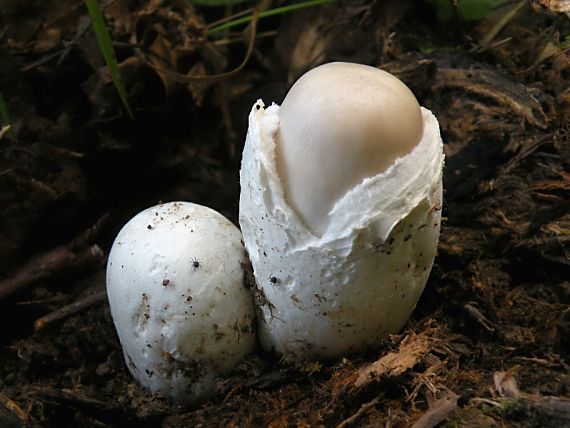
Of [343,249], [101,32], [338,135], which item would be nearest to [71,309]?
[101,32]

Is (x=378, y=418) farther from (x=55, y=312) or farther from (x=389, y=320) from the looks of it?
(x=55, y=312)

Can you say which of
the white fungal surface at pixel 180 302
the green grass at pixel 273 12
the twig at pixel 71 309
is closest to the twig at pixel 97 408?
the white fungal surface at pixel 180 302

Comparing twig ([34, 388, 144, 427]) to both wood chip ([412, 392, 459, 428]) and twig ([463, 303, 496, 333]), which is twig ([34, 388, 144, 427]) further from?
twig ([463, 303, 496, 333])

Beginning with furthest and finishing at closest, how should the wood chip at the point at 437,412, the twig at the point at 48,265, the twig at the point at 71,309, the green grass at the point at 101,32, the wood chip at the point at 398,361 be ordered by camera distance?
the twig at the point at 48,265, the twig at the point at 71,309, the green grass at the point at 101,32, the wood chip at the point at 398,361, the wood chip at the point at 437,412

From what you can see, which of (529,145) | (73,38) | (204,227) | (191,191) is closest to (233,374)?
(204,227)

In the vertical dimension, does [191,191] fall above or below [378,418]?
below

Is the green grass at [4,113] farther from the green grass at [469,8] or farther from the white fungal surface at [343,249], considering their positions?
the green grass at [469,8]
